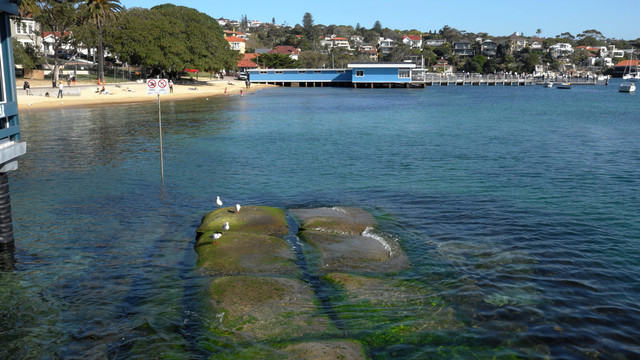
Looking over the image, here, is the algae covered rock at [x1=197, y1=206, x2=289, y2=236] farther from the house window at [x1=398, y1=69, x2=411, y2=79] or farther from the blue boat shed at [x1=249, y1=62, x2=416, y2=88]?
the house window at [x1=398, y1=69, x2=411, y2=79]

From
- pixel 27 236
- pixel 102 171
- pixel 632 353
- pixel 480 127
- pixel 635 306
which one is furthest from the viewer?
pixel 480 127

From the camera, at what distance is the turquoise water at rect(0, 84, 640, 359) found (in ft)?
30.3

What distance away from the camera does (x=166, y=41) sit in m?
80.1

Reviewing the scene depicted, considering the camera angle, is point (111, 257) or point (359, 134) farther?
point (359, 134)

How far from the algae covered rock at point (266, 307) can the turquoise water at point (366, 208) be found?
56cm

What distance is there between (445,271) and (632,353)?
14.0 ft

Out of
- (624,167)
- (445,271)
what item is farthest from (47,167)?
(624,167)

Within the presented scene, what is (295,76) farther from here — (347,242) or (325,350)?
(325,350)

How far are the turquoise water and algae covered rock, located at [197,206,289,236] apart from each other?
90 centimetres

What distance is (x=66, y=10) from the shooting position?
6469 cm

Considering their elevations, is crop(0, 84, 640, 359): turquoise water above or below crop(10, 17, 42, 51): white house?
below

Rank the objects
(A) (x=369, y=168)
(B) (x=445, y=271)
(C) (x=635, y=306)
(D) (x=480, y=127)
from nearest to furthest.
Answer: (C) (x=635, y=306) < (B) (x=445, y=271) < (A) (x=369, y=168) < (D) (x=480, y=127)

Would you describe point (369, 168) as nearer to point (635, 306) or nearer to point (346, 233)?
point (346, 233)

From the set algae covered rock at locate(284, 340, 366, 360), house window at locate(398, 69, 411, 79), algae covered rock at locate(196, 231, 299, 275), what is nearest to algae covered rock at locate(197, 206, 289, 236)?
algae covered rock at locate(196, 231, 299, 275)
